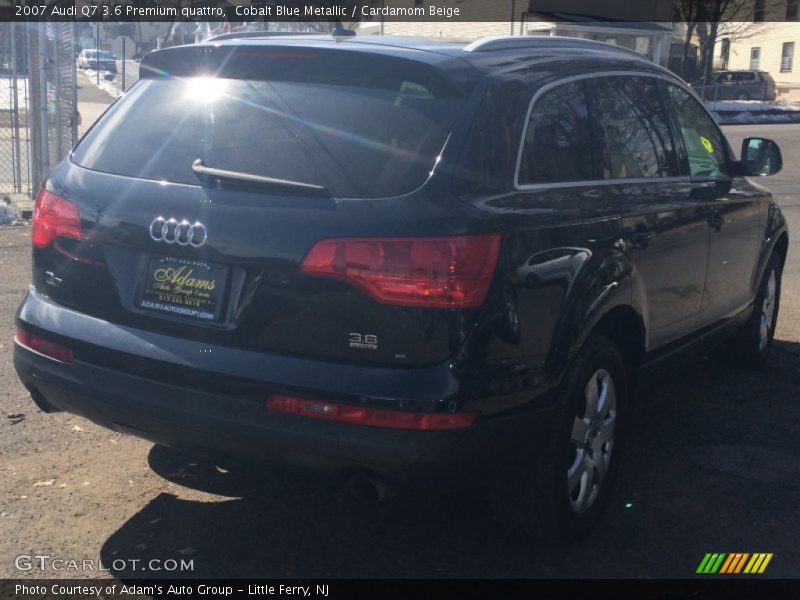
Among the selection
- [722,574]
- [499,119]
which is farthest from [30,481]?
[722,574]

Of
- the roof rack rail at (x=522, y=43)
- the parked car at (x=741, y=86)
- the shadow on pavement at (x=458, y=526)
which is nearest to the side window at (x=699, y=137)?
the roof rack rail at (x=522, y=43)

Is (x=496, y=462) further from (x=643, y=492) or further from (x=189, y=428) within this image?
(x=643, y=492)

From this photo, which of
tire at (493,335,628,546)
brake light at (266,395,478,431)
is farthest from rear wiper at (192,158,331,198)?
tire at (493,335,628,546)

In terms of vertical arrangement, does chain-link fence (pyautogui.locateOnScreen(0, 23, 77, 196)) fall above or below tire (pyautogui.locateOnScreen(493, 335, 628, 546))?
above

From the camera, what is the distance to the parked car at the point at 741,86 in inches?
1859

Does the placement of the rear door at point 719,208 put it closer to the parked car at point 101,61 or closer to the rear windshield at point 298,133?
the rear windshield at point 298,133

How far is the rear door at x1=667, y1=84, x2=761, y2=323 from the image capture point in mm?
5406

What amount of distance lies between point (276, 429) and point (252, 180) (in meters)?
0.84

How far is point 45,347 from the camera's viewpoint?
4.04 meters

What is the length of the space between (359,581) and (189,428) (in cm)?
82

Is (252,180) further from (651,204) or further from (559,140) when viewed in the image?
(651,204)

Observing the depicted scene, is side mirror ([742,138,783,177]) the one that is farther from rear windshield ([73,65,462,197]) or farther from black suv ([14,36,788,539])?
rear windshield ([73,65,462,197])

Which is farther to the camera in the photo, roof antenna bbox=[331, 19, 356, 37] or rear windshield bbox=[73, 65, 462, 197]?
roof antenna bbox=[331, 19, 356, 37]

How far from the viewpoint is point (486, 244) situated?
3.52 m
